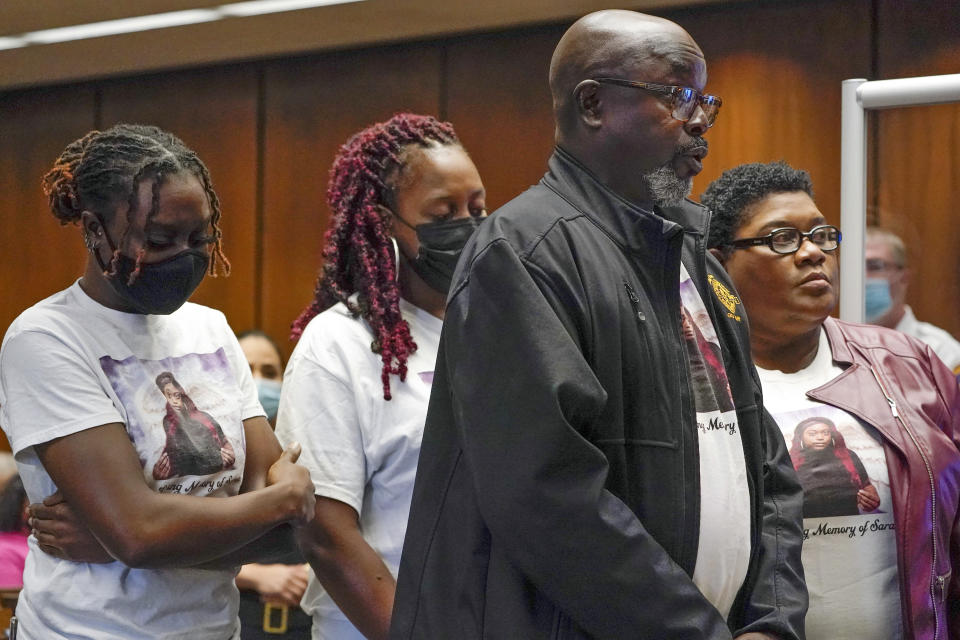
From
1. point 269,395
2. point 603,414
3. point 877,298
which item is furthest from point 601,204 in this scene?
point 269,395

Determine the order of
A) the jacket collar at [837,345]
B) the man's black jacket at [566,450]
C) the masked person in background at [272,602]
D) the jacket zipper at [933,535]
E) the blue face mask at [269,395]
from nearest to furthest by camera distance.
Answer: the man's black jacket at [566,450] → the jacket zipper at [933,535] → the jacket collar at [837,345] → the masked person in background at [272,602] → the blue face mask at [269,395]

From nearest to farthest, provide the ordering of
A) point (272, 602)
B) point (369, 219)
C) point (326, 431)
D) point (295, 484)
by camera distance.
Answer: point (295, 484), point (326, 431), point (369, 219), point (272, 602)

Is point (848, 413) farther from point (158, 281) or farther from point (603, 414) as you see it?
point (158, 281)

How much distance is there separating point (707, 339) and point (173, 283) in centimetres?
88

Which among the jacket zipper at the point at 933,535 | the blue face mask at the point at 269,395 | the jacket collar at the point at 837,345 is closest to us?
the jacket zipper at the point at 933,535

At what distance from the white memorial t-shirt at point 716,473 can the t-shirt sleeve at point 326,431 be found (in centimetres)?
70

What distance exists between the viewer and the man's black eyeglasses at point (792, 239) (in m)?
2.30

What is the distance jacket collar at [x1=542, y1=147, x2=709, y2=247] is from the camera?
1.49 meters

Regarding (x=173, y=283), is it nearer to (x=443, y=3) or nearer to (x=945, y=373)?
(x=945, y=373)

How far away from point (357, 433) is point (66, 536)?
1.70ft

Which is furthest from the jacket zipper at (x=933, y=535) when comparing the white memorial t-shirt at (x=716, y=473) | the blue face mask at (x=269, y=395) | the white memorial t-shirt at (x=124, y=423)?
the blue face mask at (x=269, y=395)

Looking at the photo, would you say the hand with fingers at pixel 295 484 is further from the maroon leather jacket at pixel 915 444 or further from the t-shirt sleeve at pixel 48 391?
the maroon leather jacket at pixel 915 444

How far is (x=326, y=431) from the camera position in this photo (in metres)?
2.00

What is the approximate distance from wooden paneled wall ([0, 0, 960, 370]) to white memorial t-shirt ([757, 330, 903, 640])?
1.16 m
